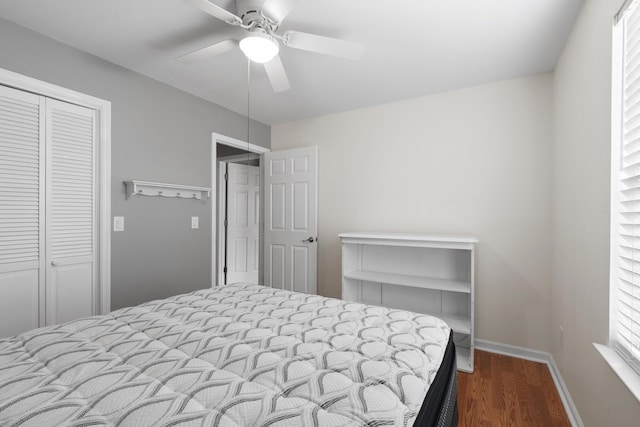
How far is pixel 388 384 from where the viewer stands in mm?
971

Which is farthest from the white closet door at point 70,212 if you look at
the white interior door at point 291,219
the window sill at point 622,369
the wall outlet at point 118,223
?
the window sill at point 622,369

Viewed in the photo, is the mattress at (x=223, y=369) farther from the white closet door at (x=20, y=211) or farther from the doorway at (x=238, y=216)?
the doorway at (x=238, y=216)

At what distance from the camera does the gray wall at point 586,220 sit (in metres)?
1.37

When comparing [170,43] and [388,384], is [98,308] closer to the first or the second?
[170,43]

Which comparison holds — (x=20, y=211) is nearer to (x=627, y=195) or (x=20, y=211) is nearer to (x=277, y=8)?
(x=277, y=8)

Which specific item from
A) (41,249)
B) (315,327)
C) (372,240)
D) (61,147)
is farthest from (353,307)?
(61,147)

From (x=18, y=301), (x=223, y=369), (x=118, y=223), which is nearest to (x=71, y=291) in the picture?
(x=18, y=301)

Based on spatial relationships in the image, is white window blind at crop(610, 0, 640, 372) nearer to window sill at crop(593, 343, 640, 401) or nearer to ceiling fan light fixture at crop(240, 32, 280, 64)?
window sill at crop(593, 343, 640, 401)

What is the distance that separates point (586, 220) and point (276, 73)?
207 centimetres

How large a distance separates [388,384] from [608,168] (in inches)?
53.7

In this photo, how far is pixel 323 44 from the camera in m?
1.79

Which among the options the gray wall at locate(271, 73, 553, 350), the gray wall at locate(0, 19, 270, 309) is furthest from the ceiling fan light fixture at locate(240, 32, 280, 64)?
A: the gray wall at locate(271, 73, 553, 350)

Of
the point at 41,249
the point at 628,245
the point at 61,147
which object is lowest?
the point at 41,249

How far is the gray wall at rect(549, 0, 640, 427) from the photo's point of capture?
137 centimetres
